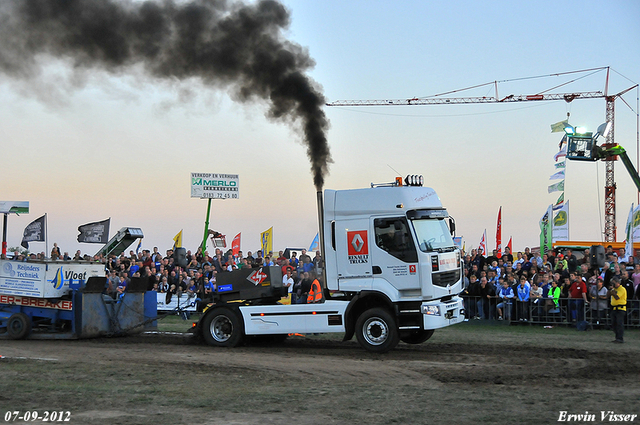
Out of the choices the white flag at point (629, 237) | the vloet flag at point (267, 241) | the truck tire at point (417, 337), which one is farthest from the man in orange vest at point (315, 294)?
the vloet flag at point (267, 241)

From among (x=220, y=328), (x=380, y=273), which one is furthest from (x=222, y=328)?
(x=380, y=273)

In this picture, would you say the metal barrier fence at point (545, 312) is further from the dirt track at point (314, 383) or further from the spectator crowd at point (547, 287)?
the dirt track at point (314, 383)

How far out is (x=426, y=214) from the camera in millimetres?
14016

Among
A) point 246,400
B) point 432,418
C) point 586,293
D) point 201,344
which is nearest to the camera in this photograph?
point 432,418

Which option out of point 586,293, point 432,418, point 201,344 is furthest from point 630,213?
point 432,418

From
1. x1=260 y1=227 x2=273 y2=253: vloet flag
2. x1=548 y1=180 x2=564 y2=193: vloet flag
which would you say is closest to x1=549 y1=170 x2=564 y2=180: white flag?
x1=548 y1=180 x2=564 y2=193: vloet flag

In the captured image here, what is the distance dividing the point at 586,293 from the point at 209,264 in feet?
43.2

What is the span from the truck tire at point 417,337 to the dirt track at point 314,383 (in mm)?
153

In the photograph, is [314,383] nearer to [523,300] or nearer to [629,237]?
[523,300]

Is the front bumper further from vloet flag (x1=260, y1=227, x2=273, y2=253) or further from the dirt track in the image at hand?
vloet flag (x1=260, y1=227, x2=273, y2=253)

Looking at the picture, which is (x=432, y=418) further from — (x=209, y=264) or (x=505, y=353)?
(x=209, y=264)

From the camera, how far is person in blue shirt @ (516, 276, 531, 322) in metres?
20.4

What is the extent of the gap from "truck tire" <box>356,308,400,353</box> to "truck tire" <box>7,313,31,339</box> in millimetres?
7983

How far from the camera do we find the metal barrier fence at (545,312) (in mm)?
19141
